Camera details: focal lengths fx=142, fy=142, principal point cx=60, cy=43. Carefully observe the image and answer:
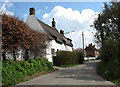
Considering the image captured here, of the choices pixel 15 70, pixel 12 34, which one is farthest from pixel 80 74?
pixel 12 34

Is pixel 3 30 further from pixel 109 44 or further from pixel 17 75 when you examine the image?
pixel 109 44

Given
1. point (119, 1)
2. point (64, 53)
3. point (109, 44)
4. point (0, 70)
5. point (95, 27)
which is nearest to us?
point (0, 70)

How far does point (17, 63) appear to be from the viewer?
1162 cm

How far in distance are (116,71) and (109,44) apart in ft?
11.6

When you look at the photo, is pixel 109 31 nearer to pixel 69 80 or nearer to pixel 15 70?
pixel 69 80

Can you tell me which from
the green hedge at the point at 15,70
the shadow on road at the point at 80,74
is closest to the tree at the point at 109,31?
the shadow on road at the point at 80,74

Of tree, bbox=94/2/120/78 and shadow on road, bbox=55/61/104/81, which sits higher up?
tree, bbox=94/2/120/78

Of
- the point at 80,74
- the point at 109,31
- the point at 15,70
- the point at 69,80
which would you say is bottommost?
the point at 80,74

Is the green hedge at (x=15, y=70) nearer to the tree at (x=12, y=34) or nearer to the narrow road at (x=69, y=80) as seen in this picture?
the narrow road at (x=69, y=80)

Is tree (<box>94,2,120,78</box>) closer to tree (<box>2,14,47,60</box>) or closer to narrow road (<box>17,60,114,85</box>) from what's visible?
narrow road (<box>17,60,114,85</box>)

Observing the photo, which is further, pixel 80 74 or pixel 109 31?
pixel 109 31

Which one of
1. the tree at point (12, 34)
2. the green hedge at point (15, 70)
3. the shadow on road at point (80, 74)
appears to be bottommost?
the shadow on road at point (80, 74)

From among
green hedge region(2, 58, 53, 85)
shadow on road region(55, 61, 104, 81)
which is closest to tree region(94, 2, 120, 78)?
shadow on road region(55, 61, 104, 81)

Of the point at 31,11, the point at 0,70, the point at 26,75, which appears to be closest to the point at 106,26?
the point at 26,75
